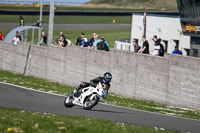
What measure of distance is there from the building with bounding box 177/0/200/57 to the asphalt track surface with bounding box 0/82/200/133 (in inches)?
548

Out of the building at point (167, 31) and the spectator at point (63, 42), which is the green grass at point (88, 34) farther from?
the spectator at point (63, 42)

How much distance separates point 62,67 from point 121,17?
184 ft

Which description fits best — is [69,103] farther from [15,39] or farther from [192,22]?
[192,22]

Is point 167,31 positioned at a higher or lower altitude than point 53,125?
higher

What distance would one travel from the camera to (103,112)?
56.8ft

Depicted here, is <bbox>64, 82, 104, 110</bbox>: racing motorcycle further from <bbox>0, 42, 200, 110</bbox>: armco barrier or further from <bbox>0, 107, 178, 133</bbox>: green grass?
<bbox>0, 42, 200, 110</bbox>: armco barrier

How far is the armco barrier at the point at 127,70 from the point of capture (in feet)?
71.3

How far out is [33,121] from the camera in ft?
38.5

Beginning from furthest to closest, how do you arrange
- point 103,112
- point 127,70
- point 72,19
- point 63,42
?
1. point 72,19
2. point 63,42
3. point 127,70
4. point 103,112

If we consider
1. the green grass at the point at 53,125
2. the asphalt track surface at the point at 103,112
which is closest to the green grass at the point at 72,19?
the asphalt track surface at the point at 103,112

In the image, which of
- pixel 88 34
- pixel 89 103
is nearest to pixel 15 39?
pixel 89 103

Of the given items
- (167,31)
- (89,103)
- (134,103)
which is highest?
(167,31)

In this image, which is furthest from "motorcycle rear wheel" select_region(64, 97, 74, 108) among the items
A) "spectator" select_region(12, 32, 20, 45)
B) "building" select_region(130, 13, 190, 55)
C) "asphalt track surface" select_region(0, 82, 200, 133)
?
"building" select_region(130, 13, 190, 55)

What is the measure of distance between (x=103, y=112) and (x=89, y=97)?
1006mm
